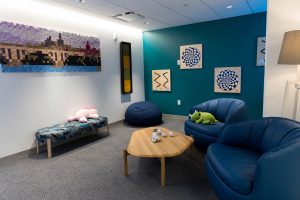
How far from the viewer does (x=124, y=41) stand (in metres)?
5.58

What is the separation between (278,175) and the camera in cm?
158

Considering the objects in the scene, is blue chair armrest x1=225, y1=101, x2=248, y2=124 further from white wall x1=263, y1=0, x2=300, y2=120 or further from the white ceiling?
the white ceiling

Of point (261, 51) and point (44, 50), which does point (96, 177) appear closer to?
point (44, 50)

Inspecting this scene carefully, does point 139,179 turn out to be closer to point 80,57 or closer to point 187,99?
point 80,57

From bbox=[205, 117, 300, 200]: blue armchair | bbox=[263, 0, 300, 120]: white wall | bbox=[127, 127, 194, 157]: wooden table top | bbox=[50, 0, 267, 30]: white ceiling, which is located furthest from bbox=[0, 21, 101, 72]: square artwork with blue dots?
bbox=[263, 0, 300, 120]: white wall

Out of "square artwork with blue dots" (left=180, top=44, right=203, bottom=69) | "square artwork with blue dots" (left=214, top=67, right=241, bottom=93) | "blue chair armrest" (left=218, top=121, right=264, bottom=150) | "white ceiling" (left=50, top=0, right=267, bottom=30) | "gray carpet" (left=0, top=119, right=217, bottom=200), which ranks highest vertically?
"white ceiling" (left=50, top=0, right=267, bottom=30)

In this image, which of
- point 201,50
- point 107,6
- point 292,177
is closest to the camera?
point 292,177

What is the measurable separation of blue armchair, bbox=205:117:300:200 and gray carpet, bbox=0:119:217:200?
487mm

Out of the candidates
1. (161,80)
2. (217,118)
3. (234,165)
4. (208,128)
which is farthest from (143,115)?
(234,165)

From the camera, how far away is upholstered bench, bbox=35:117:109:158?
11.2ft

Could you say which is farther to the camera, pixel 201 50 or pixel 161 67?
pixel 161 67

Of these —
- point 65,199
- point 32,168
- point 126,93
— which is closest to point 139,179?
point 65,199

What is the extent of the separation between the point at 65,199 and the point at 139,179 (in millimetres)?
878

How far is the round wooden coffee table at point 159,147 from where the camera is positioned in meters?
2.50
